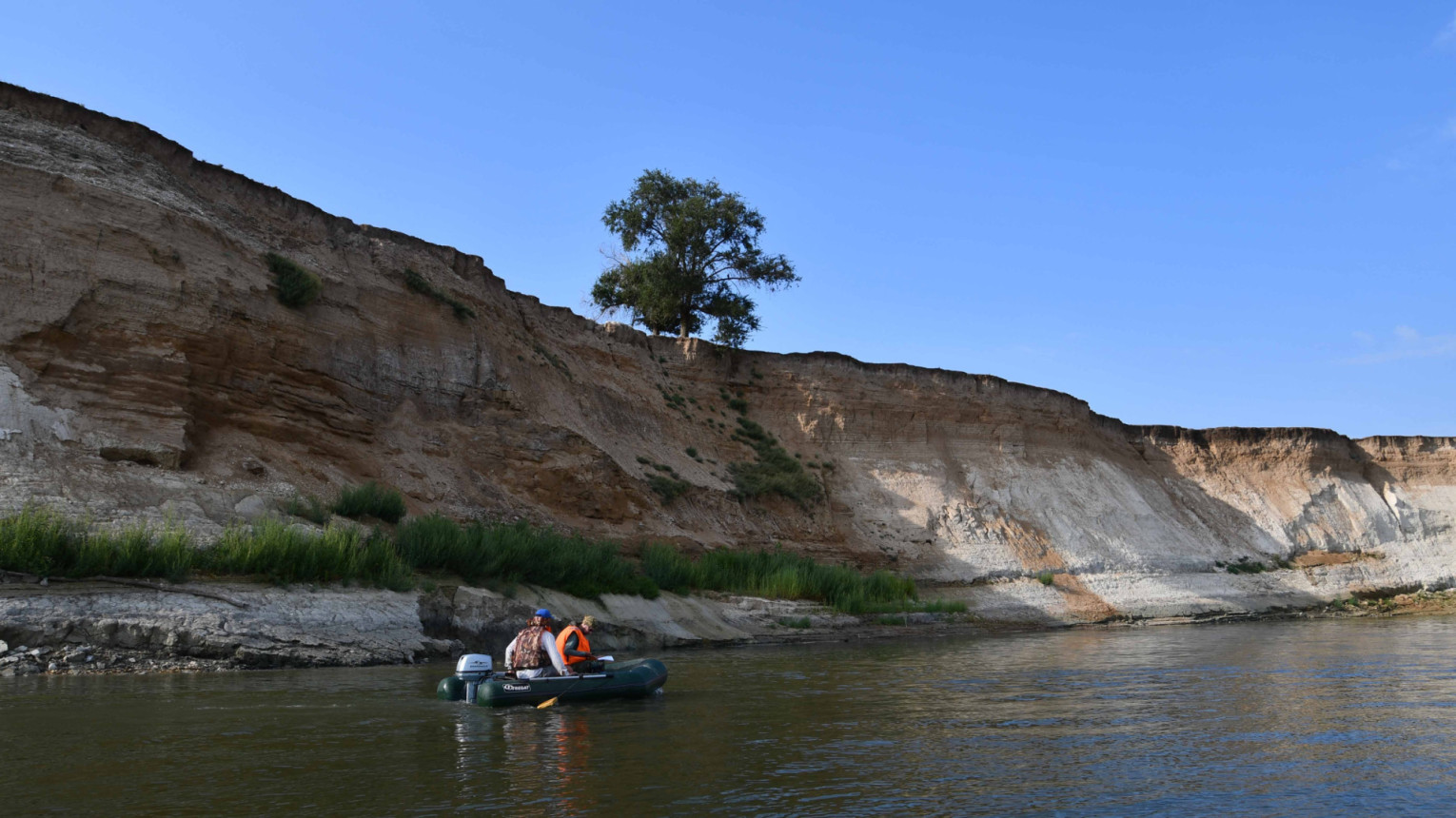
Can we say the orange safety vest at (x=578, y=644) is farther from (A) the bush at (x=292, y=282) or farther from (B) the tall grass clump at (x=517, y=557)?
(A) the bush at (x=292, y=282)

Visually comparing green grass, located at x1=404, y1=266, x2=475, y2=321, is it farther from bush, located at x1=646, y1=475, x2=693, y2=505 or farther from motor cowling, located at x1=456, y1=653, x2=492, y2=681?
motor cowling, located at x1=456, y1=653, x2=492, y2=681

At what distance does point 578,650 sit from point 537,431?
46.1 feet

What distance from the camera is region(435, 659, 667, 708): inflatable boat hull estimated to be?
13.3 meters

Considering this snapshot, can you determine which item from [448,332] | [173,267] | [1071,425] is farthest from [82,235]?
[1071,425]

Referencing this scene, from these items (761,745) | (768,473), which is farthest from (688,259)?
(761,745)

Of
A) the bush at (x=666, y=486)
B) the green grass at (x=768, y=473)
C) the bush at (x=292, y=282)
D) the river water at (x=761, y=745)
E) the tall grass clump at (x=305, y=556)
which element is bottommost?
the river water at (x=761, y=745)

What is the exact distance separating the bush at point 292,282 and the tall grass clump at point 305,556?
7882mm

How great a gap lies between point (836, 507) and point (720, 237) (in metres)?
11.0

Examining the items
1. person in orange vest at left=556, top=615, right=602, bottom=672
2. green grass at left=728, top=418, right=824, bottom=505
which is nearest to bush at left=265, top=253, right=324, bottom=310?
green grass at left=728, top=418, right=824, bottom=505

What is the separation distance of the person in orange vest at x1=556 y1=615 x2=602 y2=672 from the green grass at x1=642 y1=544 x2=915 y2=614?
9261 mm

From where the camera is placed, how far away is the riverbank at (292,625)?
580 inches

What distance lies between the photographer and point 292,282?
25109 mm

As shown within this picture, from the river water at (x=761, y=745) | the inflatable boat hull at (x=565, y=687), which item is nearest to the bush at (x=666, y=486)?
the river water at (x=761, y=745)

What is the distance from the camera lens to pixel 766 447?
121 feet
